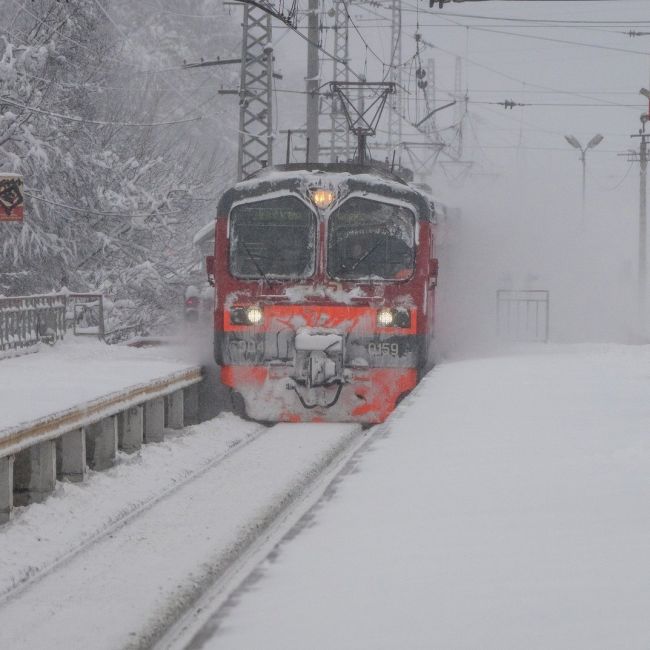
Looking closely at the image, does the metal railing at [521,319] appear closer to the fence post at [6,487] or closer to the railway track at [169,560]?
the railway track at [169,560]

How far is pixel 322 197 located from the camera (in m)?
14.5

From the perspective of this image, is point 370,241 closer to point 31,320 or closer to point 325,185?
point 325,185

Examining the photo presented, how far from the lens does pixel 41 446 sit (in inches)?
406

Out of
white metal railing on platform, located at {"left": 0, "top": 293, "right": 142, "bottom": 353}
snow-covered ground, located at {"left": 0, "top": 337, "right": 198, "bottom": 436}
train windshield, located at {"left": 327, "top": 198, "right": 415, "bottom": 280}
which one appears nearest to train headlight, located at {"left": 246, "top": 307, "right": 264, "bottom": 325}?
train windshield, located at {"left": 327, "top": 198, "right": 415, "bottom": 280}

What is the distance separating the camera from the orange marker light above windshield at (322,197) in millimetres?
14539

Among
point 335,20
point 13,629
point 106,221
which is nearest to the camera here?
point 13,629

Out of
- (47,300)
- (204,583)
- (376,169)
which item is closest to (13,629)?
(204,583)

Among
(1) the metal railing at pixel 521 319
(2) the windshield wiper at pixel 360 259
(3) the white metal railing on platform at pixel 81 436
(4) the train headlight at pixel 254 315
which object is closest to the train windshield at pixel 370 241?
(2) the windshield wiper at pixel 360 259

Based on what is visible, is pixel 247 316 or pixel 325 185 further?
pixel 325 185

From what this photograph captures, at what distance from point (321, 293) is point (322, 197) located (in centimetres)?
106

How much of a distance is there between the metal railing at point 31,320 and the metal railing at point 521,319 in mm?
7935

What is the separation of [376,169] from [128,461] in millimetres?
4729

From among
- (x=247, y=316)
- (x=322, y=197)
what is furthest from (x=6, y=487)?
(x=322, y=197)

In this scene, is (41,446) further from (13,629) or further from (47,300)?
(47,300)
